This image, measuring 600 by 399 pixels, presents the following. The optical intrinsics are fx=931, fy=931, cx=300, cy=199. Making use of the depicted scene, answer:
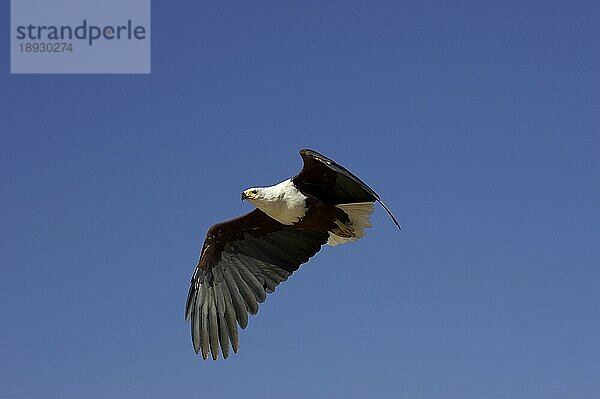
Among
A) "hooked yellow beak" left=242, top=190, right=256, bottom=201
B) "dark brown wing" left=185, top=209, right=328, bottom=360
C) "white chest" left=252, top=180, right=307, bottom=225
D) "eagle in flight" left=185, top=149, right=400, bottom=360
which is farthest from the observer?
"dark brown wing" left=185, top=209, right=328, bottom=360

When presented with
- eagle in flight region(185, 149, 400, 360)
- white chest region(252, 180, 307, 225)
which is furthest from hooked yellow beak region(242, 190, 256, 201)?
eagle in flight region(185, 149, 400, 360)

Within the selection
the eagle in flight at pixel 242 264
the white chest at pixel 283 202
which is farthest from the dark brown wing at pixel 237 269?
the white chest at pixel 283 202

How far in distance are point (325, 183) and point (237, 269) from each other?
8.21 ft

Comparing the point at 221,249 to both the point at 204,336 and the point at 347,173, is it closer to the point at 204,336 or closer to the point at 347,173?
the point at 204,336

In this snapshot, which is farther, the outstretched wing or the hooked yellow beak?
the hooked yellow beak

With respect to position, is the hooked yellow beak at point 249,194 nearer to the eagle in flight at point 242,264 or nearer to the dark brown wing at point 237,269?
the eagle in flight at point 242,264

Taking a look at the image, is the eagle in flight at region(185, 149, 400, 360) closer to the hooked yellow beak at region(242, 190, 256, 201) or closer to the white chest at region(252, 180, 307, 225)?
the white chest at region(252, 180, 307, 225)

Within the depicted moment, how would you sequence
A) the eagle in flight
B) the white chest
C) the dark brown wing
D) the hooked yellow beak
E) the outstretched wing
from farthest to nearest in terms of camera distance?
the dark brown wing → the eagle in flight → the hooked yellow beak → the white chest → the outstretched wing

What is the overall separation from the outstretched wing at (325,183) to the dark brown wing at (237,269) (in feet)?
4.10

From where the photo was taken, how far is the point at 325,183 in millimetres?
12266

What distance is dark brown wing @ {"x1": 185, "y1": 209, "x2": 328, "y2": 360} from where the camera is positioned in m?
13.7

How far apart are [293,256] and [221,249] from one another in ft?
3.62

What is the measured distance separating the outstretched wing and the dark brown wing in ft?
4.10

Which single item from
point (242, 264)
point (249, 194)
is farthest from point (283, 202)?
point (242, 264)
